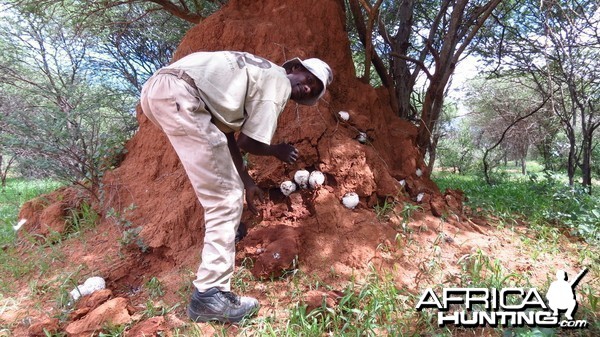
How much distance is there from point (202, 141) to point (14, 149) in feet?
8.11

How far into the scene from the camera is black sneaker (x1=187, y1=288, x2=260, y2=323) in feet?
6.55

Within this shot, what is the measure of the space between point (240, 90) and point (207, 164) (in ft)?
1.47

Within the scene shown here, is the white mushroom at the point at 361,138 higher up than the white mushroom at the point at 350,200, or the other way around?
the white mushroom at the point at 361,138

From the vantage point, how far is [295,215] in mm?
2795

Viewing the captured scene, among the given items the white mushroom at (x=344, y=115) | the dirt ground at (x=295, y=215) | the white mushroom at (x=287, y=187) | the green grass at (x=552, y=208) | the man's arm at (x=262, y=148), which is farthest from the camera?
the white mushroom at (x=344, y=115)

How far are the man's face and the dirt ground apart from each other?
707mm

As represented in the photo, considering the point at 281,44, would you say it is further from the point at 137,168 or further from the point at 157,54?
the point at 157,54

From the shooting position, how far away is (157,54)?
28.3 ft

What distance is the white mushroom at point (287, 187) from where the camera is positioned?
9.32 ft

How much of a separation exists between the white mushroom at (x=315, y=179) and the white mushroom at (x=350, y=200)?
23cm

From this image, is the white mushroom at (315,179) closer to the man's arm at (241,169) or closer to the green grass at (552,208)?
the man's arm at (241,169)

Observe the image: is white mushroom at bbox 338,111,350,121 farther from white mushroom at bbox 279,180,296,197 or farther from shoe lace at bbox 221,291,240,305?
shoe lace at bbox 221,291,240,305

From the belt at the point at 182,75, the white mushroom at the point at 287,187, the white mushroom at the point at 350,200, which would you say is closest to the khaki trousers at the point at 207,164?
the belt at the point at 182,75

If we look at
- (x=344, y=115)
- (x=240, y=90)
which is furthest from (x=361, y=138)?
(x=240, y=90)
